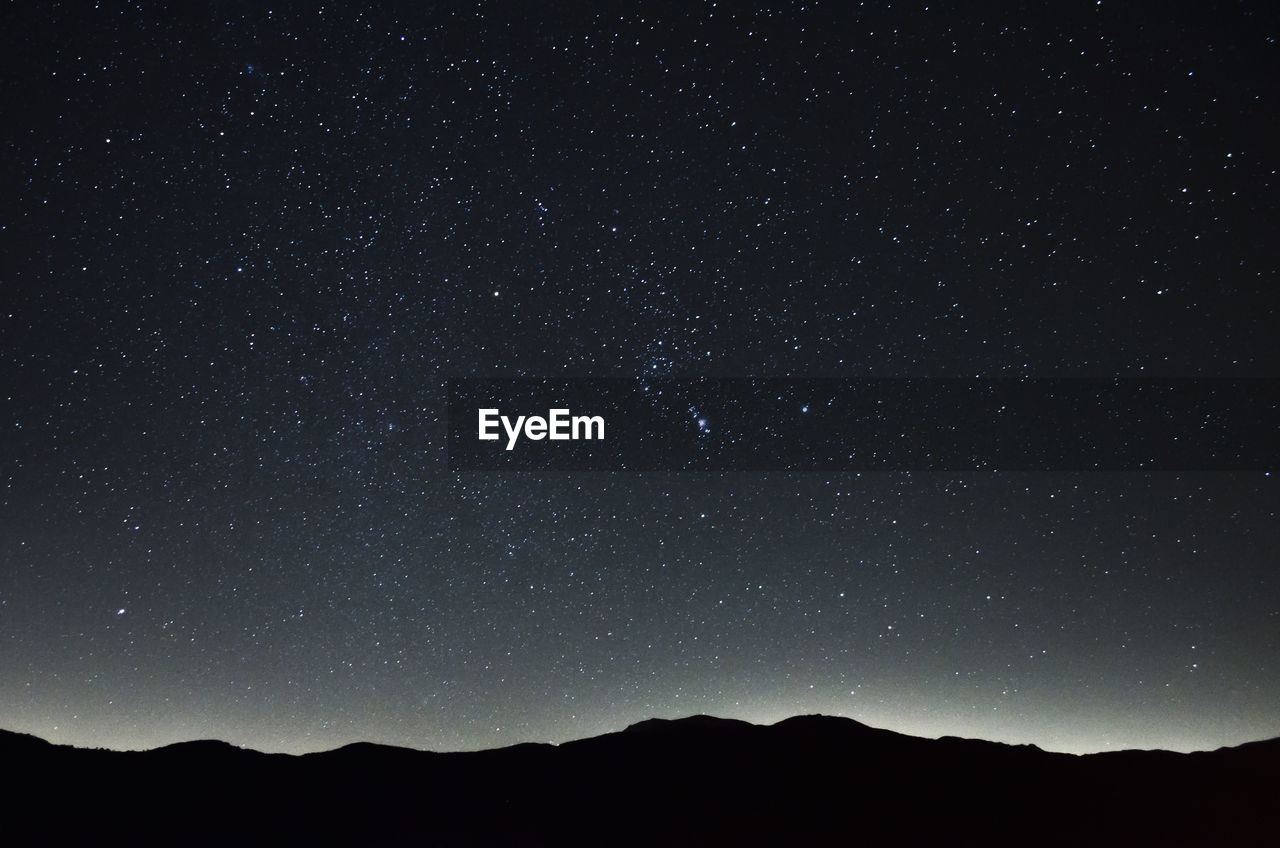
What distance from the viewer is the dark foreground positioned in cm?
1642

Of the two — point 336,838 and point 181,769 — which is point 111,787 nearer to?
point 181,769

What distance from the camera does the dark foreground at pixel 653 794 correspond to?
647 inches

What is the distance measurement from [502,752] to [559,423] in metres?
13.2

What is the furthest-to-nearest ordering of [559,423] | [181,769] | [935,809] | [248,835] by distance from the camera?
1. [181,769]
2. [935,809]
3. [248,835]
4. [559,423]

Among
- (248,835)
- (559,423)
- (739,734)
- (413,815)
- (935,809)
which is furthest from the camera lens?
(739,734)

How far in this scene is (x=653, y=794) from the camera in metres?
19.0

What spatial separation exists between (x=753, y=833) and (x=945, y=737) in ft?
31.2

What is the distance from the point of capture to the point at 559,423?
452 inches

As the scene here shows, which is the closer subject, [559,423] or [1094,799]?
[559,423]

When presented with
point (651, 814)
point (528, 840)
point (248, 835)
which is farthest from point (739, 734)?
point (248, 835)

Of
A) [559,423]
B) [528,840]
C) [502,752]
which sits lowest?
[528,840]

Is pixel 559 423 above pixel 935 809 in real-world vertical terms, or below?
above

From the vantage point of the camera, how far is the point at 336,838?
16297mm

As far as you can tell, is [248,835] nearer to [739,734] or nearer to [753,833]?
[753,833]
